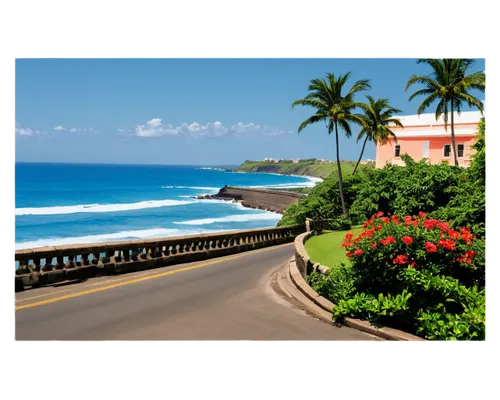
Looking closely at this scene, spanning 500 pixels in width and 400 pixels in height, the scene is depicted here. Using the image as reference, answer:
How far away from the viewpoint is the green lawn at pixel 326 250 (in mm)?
11612

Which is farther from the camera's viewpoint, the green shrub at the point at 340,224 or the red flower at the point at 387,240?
the green shrub at the point at 340,224

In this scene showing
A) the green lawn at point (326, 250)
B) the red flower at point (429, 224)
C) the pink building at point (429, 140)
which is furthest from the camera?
the pink building at point (429, 140)

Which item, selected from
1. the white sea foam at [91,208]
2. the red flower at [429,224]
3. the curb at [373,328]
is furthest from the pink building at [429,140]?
the white sea foam at [91,208]

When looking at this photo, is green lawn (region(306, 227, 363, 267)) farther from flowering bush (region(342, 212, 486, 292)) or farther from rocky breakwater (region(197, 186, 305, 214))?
rocky breakwater (region(197, 186, 305, 214))

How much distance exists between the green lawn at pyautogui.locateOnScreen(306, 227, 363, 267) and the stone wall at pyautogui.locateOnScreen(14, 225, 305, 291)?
3014 mm

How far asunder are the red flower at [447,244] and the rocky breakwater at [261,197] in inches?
1990

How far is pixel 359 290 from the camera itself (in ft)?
23.0

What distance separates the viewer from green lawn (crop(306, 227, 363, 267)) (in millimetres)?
11612

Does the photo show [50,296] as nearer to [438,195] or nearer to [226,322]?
[226,322]

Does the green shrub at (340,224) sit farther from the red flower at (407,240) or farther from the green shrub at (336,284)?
the red flower at (407,240)

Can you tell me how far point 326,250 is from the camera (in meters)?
13.4

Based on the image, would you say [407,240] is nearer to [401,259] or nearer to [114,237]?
[401,259]

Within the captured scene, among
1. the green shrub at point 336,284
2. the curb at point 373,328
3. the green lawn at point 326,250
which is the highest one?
the green shrub at point 336,284

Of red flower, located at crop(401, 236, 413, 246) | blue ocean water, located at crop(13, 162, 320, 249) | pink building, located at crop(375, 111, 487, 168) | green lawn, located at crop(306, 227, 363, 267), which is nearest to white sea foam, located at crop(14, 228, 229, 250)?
blue ocean water, located at crop(13, 162, 320, 249)
